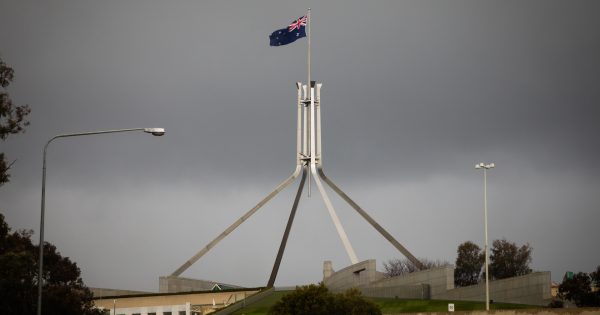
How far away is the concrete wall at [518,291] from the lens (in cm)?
6128

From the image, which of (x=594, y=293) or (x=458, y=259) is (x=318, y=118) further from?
(x=594, y=293)

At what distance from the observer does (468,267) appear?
89.2 m

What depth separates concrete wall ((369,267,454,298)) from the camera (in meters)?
67.8

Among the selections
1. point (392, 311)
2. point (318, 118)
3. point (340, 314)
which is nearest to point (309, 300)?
point (340, 314)

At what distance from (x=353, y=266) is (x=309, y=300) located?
69.2ft

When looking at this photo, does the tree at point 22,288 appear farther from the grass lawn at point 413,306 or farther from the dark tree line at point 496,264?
the dark tree line at point 496,264

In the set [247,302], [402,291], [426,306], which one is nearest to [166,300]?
[247,302]

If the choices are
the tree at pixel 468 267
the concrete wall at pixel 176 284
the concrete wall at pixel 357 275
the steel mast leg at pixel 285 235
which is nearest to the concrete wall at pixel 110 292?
the concrete wall at pixel 176 284

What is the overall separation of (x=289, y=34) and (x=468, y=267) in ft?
76.4

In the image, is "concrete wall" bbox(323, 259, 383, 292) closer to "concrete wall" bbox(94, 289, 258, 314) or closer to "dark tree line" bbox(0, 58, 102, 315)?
"concrete wall" bbox(94, 289, 258, 314)

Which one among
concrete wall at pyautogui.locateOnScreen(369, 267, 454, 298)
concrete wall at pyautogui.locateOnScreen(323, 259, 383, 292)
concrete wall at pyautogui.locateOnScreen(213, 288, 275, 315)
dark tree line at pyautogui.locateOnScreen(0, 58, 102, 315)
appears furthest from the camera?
concrete wall at pyautogui.locateOnScreen(323, 259, 383, 292)

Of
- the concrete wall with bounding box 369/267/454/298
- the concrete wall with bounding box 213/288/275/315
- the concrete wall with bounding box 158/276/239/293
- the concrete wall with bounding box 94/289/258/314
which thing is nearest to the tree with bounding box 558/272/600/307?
the concrete wall with bounding box 369/267/454/298

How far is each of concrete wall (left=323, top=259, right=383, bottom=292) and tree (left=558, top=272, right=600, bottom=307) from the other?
13.7 meters

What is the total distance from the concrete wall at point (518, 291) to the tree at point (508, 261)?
23.2 meters
